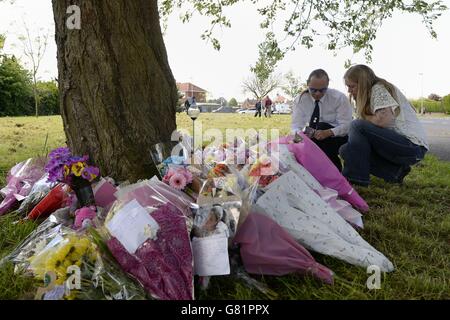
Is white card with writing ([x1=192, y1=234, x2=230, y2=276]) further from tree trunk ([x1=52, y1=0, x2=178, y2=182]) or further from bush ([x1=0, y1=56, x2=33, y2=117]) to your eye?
bush ([x1=0, y1=56, x2=33, y2=117])

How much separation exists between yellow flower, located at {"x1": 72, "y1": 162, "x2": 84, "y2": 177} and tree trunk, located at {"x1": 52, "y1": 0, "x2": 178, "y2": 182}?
441 mm

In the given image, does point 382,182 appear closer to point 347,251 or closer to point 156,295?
point 347,251

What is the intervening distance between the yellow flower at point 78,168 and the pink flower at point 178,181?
0.59 m

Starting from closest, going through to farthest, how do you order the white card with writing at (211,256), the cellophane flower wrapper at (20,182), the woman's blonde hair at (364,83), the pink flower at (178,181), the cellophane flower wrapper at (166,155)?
the white card with writing at (211,256), the pink flower at (178,181), the cellophane flower wrapper at (166,155), the cellophane flower wrapper at (20,182), the woman's blonde hair at (364,83)

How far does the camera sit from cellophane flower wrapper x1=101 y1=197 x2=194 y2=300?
1.65m

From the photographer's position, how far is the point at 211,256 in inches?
69.9

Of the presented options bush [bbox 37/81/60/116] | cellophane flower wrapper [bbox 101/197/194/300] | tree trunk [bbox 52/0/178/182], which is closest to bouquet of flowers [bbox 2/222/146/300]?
cellophane flower wrapper [bbox 101/197/194/300]

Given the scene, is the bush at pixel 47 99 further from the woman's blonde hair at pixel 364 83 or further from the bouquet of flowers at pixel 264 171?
the bouquet of flowers at pixel 264 171

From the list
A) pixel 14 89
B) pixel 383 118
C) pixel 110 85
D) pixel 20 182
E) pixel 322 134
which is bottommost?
pixel 20 182

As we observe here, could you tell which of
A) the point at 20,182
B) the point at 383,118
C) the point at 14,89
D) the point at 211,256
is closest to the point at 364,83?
the point at 383,118

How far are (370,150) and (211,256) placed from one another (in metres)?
2.44

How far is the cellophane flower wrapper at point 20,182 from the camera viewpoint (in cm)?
299

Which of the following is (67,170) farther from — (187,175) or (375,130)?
(375,130)

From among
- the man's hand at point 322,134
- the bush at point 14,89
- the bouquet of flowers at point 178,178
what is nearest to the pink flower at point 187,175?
the bouquet of flowers at point 178,178
